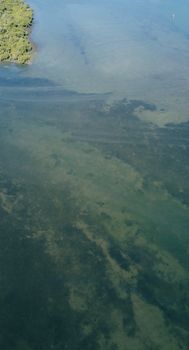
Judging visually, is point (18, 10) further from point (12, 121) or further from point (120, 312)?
point (120, 312)

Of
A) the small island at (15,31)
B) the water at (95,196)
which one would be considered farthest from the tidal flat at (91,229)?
the small island at (15,31)

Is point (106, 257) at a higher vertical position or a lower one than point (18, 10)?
lower

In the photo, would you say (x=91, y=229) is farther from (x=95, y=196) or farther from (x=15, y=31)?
(x=15, y=31)

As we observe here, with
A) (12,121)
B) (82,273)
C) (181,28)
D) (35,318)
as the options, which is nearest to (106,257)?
(82,273)

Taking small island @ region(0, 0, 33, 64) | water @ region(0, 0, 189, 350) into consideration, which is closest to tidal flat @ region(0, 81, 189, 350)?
water @ region(0, 0, 189, 350)

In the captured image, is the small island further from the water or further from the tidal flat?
the tidal flat

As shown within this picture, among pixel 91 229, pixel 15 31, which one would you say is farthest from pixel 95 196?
pixel 15 31

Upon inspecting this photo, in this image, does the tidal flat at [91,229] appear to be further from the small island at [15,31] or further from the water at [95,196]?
the small island at [15,31]
